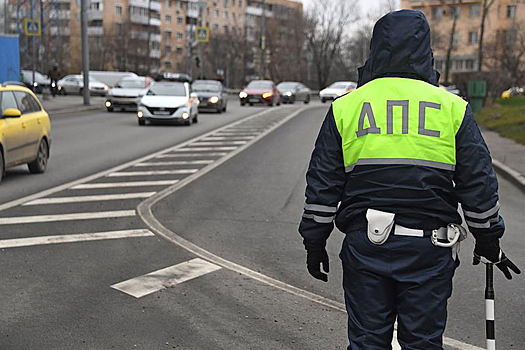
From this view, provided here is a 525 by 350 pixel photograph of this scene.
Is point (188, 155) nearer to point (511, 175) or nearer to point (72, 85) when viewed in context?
point (511, 175)

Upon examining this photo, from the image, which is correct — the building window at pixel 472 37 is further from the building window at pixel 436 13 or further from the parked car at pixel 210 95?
the parked car at pixel 210 95

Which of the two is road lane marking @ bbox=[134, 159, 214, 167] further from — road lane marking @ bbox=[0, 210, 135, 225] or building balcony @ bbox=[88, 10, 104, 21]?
building balcony @ bbox=[88, 10, 104, 21]

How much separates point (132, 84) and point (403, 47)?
32.6 m

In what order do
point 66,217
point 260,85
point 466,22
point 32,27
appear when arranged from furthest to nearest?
point 466,22 < point 260,85 < point 32,27 < point 66,217

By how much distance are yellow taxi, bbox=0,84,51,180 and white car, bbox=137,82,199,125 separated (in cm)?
1189

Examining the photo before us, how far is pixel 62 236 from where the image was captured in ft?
26.4

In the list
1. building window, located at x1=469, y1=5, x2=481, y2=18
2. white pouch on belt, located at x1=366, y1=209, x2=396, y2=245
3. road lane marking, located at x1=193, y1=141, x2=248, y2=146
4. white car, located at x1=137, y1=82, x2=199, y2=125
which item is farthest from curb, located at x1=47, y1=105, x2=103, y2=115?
building window, located at x1=469, y1=5, x2=481, y2=18

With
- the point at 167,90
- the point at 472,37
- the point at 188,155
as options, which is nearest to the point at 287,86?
the point at 167,90

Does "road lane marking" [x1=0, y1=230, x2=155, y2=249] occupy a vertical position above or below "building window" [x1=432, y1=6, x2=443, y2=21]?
below

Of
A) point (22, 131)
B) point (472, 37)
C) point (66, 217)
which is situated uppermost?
Answer: point (472, 37)

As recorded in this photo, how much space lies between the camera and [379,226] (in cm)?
313

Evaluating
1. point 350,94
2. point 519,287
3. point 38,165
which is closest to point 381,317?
point 350,94

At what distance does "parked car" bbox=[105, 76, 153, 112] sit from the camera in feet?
110

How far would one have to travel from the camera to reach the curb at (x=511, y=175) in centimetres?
1262
